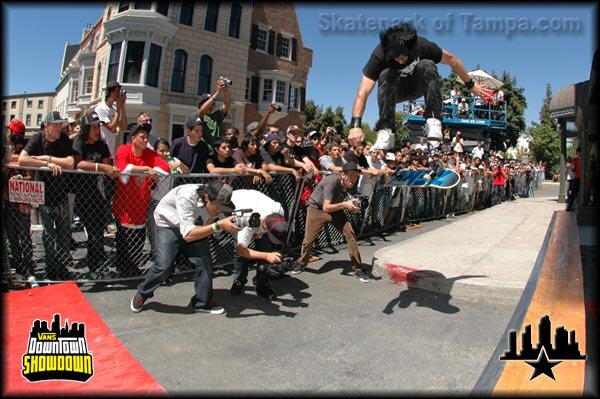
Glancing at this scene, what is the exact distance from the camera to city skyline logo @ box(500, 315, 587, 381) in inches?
109

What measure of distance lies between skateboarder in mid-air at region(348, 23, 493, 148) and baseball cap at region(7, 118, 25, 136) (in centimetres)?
440

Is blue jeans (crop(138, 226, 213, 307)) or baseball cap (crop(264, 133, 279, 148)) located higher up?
baseball cap (crop(264, 133, 279, 148))

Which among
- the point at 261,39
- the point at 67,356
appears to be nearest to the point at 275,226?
the point at 67,356

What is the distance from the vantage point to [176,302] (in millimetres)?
4379

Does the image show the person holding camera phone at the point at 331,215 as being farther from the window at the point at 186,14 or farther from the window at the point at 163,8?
the window at the point at 186,14

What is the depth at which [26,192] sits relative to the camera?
14.3ft

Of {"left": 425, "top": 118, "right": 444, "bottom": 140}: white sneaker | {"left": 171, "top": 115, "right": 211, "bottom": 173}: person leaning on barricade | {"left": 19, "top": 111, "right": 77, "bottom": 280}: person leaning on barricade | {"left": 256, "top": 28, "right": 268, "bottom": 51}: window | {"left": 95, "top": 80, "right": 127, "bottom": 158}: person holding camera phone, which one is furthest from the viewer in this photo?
{"left": 256, "top": 28, "right": 268, "bottom": 51}: window

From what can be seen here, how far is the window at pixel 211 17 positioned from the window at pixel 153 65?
3.48 meters

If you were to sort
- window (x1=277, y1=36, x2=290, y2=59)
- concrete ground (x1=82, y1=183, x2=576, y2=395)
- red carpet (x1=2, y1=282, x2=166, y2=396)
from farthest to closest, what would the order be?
window (x1=277, y1=36, x2=290, y2=59) → concrete ground (x1=82, y1=183, x2=576, y2=395) → red carpet (x1=2, y1=282, x2=166, y2=396)

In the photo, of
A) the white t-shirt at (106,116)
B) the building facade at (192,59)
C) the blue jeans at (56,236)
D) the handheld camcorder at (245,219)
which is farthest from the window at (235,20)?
the handheld camcorder at (245,219)

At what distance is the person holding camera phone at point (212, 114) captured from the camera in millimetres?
6199

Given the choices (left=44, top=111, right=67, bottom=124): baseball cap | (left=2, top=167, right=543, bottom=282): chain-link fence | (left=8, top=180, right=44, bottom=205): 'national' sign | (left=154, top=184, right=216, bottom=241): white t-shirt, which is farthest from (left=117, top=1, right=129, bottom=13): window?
(left=154, top=184, right=216, bottom=241): white t-shirt

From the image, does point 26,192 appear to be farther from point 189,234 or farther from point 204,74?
point 204,74

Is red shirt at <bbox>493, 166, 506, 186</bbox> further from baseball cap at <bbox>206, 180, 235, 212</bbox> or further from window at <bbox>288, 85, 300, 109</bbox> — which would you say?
window at <bbox>288, 85, 300, 109</bbox>
